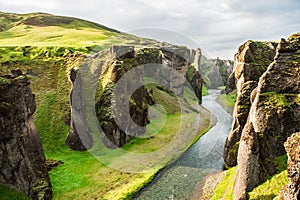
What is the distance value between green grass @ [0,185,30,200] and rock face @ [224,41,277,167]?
33.9 metres

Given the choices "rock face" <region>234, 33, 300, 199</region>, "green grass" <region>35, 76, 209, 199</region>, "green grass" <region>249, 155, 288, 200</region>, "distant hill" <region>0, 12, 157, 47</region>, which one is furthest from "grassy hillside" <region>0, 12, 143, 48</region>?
"green grass" <region>249, 155, 288, 200</region>

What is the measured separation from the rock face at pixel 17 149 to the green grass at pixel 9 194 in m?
0.63

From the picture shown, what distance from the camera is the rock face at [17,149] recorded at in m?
31.8

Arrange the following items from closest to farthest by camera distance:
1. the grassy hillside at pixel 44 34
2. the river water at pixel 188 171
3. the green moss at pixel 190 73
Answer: the river water at pixel 188 171 → the grassy hillside at pixel 44 34 → the green moss at pixel 190 73

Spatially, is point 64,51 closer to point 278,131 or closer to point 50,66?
point 50,66

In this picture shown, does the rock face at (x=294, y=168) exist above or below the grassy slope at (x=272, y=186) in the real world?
above

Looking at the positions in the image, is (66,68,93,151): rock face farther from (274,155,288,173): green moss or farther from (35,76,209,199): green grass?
(274,155,288,173): green moss

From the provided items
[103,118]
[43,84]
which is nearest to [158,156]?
[103,118]

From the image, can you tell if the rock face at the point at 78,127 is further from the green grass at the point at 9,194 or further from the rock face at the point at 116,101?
the green grass at the point at 9,194

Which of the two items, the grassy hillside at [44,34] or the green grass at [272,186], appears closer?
the green grass at [272,186]

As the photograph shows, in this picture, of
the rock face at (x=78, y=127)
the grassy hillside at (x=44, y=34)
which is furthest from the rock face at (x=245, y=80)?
the grassy hillside at (x=44, y=34)

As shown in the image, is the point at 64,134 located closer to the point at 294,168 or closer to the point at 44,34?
the point at 294,168

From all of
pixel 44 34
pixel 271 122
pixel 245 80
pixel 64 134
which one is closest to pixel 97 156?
pixel 64 134

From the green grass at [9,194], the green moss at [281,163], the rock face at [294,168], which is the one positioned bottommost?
the green grass at [9,194]
